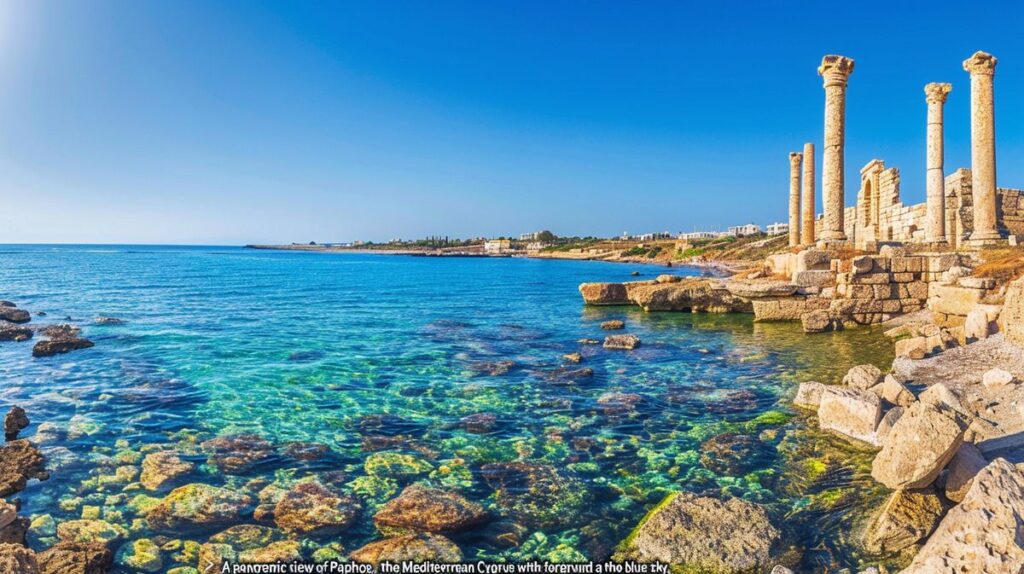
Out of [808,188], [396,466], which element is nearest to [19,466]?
[396,466]

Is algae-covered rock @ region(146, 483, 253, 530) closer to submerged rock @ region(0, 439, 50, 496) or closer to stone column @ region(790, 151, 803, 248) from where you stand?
submerged rock @ region(0, 439, 50, 496)

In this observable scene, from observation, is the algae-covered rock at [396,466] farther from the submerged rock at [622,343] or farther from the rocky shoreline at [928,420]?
the submerged rock at [622,343]

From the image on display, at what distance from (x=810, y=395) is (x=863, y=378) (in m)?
1.21

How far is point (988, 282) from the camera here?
13.4 m

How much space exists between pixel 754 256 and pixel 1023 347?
54.5 m

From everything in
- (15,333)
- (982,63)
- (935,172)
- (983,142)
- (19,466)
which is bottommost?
(19,466)

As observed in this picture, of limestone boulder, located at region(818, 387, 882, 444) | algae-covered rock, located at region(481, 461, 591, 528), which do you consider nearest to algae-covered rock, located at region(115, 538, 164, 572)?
algae-covered rock, located at region(481, 461, 591, 528)

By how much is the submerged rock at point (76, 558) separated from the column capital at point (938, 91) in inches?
1081

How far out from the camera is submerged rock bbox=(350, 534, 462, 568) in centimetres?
470

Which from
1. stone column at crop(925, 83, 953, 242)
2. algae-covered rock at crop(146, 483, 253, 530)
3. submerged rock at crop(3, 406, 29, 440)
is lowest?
algae-covered rock at crop(146, 483, 253, 530)

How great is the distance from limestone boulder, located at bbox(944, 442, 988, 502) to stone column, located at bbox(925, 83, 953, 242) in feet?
68.1

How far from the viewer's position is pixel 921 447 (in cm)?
502

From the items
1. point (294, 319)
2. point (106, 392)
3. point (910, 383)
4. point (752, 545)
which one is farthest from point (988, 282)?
point (294, 319)

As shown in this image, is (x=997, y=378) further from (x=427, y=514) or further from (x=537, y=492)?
(x=427, y=514)
